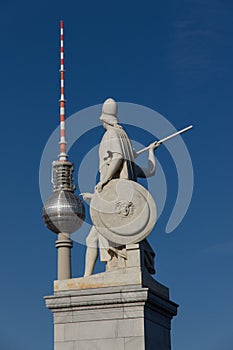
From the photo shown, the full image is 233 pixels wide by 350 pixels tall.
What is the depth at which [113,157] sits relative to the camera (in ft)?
85.3

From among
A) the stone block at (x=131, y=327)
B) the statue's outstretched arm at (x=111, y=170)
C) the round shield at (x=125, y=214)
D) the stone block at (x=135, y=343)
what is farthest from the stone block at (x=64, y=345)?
the statue's outstretched arm at (x=111, y=170)

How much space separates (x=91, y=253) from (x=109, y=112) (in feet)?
13.2

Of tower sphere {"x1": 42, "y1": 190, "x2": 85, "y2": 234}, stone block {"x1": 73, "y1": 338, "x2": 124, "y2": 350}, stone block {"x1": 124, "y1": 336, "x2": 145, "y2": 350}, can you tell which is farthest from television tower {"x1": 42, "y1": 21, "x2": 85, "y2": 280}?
stone block {"x1": 124, "y1": 336, "x2": 145, "y2": 350}

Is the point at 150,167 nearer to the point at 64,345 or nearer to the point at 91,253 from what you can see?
the point at 91,253

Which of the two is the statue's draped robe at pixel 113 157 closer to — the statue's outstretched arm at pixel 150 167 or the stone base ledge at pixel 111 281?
the statue's outstretched arm at pixel 150 167

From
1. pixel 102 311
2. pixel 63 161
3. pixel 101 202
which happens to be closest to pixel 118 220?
pixel 101 202

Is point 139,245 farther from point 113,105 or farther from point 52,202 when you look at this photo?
point 52,202

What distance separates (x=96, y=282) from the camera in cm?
2503

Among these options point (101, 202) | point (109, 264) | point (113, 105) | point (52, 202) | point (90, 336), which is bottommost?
point (90, 336)

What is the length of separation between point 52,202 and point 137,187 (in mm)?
82007

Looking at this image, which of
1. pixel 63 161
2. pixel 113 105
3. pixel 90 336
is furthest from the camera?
pixel 63 161

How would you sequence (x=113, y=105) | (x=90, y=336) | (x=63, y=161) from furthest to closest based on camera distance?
1. (x=63, y=161)
2. (x=113, y=105)
3. (x=90, y=336)

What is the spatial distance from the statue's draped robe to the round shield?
0.38 m

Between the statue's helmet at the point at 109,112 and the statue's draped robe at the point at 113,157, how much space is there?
0.27m
